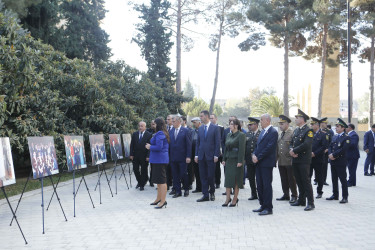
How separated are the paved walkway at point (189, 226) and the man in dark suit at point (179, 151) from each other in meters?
0.48

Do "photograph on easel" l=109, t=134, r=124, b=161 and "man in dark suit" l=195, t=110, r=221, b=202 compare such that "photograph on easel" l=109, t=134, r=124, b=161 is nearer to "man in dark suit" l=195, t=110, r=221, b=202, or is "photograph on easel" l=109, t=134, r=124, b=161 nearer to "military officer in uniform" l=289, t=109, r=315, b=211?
"man in dark suit" l=195, t=110, r=221, b=202

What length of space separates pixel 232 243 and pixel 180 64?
84.1ft

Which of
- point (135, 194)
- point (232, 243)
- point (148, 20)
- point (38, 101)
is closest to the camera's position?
point (232, 243)

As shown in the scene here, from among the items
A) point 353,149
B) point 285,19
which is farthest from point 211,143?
point 285,19

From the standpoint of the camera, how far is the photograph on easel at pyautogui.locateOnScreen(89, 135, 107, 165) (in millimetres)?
9512

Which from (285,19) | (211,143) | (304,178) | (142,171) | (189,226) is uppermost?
(285,19)

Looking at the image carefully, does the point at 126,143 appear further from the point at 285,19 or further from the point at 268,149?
the point at 285,19

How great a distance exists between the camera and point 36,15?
18375 mm

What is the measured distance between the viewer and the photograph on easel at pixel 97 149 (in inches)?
375

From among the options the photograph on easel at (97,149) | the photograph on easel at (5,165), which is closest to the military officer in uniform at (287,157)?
the photograph on easel at (97,149)

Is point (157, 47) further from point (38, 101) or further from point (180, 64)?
point (38, 101)

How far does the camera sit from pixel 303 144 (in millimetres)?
8039

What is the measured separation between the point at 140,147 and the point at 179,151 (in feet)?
6.25

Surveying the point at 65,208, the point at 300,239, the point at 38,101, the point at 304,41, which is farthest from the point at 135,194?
the point at 304,41
